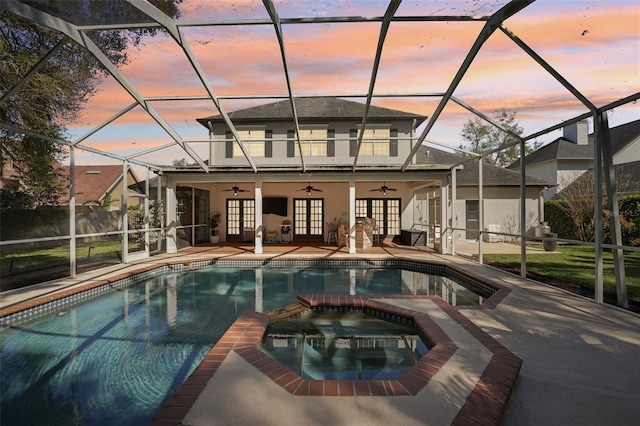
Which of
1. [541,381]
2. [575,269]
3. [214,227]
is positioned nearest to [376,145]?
[575,269]

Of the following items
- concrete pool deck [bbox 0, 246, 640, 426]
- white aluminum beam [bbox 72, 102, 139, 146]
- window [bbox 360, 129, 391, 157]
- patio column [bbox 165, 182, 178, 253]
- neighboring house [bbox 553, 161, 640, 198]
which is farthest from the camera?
neighboring house [bbox 553, 161, 640, 198]

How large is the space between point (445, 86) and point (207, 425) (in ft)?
24.0

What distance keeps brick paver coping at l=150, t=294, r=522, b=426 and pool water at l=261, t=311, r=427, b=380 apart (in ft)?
1.13

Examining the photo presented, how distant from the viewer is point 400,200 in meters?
15.8

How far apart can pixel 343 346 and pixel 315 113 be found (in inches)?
450

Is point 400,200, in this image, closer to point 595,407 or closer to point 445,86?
point 445,86

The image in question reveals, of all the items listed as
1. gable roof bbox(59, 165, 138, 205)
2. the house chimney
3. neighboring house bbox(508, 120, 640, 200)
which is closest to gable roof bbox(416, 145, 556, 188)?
neighboring house bbox(508, 120, 640, 200)

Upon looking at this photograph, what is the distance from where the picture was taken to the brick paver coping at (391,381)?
2.52 m

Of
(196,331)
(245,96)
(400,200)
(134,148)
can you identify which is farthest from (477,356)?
(400,200)

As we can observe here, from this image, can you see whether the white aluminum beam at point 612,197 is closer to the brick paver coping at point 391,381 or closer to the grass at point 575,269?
the grass at point 575,269

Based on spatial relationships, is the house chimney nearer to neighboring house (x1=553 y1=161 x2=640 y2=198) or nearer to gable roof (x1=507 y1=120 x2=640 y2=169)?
gable roof (x1=507 y1=120 x2=640 y2=169)

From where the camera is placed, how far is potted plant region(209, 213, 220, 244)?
49.0ft

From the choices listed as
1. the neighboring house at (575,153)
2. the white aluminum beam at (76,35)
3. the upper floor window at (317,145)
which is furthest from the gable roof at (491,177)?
the white aluminum beam at (76,35)

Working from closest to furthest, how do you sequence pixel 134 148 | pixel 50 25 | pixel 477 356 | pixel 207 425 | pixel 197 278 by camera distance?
pixel 207 425
pixel 477 356
pixel 50 25
pixel 197 278
pixel 134 148
